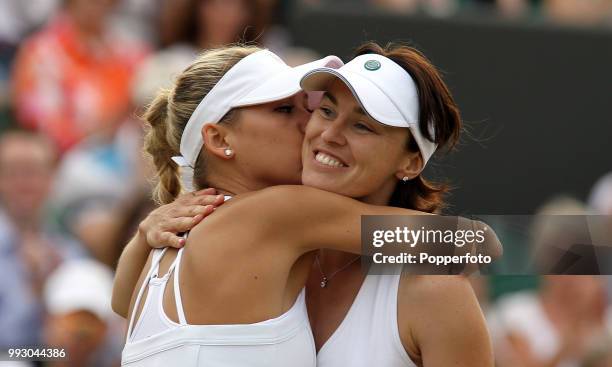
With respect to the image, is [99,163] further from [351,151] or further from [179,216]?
[351,151]

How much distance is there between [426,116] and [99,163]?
3512mm

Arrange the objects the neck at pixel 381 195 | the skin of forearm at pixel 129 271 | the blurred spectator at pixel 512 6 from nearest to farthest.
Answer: the neck at pixel 381 195 < the skin of forearm at pixel 129 271 < the blurred spectator at pixel 512 6

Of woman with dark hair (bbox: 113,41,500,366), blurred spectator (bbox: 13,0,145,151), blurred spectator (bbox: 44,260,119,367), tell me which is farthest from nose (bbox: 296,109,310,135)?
blurred spectator (bbox: 13,0,145,151)

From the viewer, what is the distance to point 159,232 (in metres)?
3.19

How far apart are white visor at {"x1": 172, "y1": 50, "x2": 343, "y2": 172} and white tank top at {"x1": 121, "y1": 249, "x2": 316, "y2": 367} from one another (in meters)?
0.42

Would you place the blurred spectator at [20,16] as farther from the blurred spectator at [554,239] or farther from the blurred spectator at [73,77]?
the blurred spectator at [554,239]

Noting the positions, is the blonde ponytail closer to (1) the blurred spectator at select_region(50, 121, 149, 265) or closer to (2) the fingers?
(2) the fingers

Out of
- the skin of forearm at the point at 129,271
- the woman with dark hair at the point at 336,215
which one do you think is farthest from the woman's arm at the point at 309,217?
the skin of forearm at the point at 129,271

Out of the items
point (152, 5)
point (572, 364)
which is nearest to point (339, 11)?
point (152, 5)

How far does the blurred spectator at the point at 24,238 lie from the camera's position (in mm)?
5176

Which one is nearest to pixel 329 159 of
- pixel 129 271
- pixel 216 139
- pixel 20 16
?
pixel 216 139

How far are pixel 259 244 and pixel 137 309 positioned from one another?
423 millimetres

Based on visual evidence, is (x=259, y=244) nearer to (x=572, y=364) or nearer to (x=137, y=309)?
(x=137, y=309)

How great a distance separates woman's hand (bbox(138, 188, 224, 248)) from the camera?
309 centimetres
